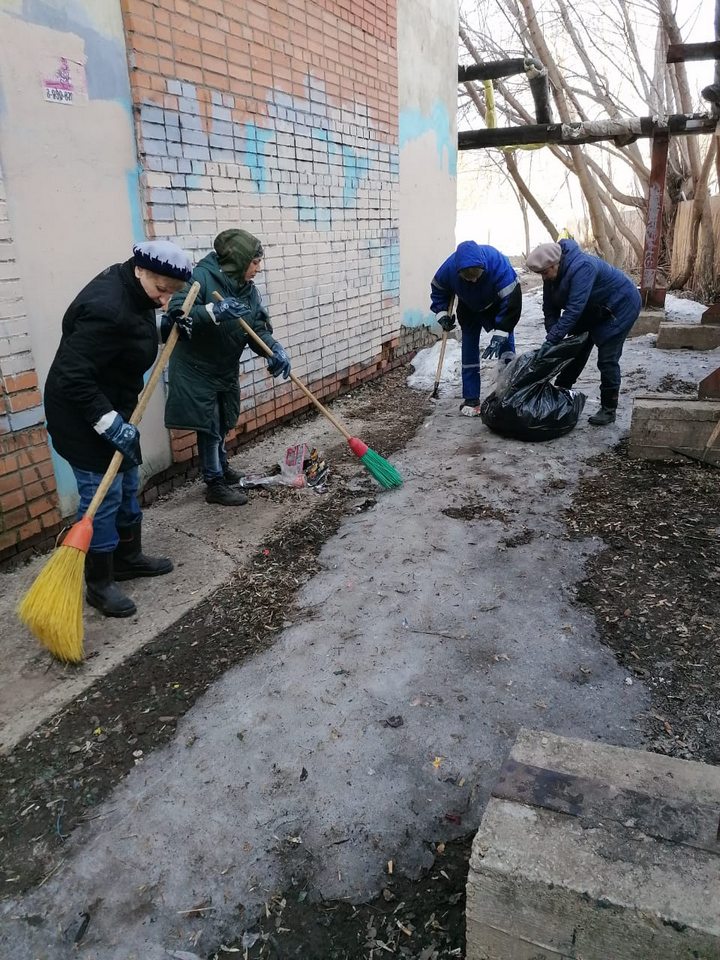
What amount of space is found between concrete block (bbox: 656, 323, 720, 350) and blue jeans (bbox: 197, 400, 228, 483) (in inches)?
226

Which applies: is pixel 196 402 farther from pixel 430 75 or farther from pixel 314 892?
pixel 430 75

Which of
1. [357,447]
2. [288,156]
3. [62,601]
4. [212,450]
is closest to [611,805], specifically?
[62,601]

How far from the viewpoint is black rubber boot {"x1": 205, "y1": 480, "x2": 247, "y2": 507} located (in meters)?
4.06

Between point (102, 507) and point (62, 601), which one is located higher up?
point (102, 507)

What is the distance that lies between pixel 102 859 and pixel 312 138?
516cm

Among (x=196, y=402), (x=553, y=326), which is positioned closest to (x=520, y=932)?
(x=196, y=402)

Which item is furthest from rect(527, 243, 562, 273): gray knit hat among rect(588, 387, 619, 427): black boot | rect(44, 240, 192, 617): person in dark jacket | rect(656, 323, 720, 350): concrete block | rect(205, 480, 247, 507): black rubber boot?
rect(656, 323, 720, 350): concrete block

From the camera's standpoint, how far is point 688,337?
7.48 meters

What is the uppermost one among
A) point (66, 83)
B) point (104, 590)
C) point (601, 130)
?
point (601, 130)

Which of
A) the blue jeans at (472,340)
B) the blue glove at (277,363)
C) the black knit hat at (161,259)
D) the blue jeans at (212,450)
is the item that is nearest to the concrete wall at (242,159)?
the blue jeans at (212,450)

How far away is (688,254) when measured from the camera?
37.7ft

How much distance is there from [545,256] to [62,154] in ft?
10.4

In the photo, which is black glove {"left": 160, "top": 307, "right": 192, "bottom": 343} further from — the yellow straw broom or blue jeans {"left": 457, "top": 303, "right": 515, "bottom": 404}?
blue jeans {"left": 457, "top": 303, "right": 515, "bottom": 404}

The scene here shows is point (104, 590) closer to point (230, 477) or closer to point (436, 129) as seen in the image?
point (230, 477)
